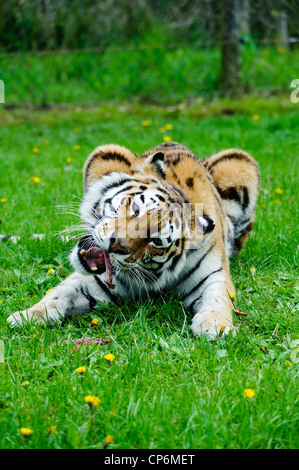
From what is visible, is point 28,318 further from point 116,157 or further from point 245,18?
point 245,18

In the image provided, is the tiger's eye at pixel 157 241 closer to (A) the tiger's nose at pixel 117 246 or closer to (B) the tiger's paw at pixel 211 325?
(A) the tiger's nose at pixel 117 246

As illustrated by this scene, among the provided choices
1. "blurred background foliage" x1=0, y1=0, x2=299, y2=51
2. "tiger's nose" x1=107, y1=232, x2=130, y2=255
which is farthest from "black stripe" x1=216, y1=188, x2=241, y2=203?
"blurred background foliage" x1=0, y1=0, x2=299, y2=51

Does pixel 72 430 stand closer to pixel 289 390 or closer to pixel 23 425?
pixel 23 425

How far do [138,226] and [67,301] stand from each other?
27.9 inches

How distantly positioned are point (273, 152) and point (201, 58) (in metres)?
3.42

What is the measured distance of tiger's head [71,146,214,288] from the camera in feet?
9.54

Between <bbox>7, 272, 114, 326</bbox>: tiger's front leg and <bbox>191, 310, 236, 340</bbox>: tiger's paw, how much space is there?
0.65 meters

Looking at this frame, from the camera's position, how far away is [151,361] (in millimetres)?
2680

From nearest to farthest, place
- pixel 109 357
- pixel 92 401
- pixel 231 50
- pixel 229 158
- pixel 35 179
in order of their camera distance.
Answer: pixel 92 401 < pixel 109 357 < pixel 229 158 < pixel 35 179 < pixel 231 50

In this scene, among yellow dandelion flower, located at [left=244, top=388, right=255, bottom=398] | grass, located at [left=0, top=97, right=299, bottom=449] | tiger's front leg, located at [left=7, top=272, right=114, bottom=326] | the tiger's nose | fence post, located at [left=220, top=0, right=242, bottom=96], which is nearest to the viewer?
grass, located at [left=0, top=97, right=299, bottom=449]

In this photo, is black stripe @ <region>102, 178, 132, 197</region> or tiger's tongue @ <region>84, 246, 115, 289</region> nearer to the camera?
tiger's tongue @ <region>84, 246, 115, 289</region>

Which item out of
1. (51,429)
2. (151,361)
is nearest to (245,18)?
(151,361)

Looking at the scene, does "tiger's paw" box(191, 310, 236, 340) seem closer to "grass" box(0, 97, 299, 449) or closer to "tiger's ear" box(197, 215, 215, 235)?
"grass" box(0, 97, 299, 449)

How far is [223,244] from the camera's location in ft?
12.0
